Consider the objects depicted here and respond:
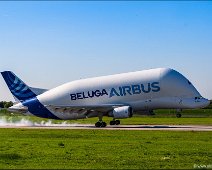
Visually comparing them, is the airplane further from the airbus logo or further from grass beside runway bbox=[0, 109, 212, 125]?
grass beside runway bbox=[0, 109, 212, 125]

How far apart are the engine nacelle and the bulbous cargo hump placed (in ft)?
14.4

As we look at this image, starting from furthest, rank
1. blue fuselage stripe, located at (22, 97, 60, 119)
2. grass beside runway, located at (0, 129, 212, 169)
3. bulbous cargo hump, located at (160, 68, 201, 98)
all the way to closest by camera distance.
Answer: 1. blue fuselage stripe, located at (22, 97, 60, 119)
2. bulbous cargo hump, located at (160, 68, 201, 98)
3. grass beside runway, located at (0, 129, 212, 169)

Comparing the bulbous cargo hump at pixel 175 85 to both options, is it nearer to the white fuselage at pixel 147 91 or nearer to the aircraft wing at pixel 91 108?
the white fuselage at pixel 147 91

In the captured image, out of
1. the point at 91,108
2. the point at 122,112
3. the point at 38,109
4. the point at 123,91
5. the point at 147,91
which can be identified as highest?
the point at 123,91

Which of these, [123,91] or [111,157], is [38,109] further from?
[111,157]

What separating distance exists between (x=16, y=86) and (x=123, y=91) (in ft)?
61.0

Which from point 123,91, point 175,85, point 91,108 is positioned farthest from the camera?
point 91,108

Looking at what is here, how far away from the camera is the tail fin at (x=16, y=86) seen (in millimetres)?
65625

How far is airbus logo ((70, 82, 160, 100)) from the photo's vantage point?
53.6 metres

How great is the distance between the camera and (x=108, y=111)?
183 ft

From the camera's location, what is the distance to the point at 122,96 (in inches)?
2176

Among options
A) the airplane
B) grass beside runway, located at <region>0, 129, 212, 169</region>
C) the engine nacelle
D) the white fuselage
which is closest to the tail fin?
the airplane

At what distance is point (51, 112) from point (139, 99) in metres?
13.2

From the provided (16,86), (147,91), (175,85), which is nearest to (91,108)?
(147,91)
